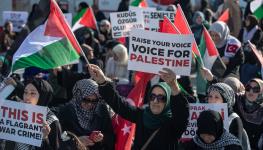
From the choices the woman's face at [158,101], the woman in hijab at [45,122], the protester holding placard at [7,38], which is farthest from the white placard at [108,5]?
the woman's face at [158,101]

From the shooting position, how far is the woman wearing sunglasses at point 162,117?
655 centimetres

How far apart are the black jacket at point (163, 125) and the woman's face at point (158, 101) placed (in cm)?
13

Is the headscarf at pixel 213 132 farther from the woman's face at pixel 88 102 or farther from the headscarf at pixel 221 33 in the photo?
the headscarf at pixel 221 33

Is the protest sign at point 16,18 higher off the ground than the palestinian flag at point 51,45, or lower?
lower

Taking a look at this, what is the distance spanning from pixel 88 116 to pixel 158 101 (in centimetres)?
94

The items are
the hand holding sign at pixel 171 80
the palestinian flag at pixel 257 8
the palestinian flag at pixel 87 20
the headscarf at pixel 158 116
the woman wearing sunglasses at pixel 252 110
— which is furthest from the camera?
the palestinian flag at pixel 257 8

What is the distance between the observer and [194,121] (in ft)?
25.7

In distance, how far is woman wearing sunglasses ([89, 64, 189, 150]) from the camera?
258 inches

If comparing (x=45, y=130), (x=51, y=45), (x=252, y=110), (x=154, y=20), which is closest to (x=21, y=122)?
(x=45, y=130)

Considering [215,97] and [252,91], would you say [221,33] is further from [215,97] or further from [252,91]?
[215,97]

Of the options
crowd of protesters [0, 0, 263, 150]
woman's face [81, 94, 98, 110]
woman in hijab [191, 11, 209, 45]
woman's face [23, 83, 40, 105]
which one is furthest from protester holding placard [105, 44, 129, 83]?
woman's face [23, 83, 40, 105]

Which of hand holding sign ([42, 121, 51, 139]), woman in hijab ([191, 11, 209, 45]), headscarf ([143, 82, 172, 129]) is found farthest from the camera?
woman in hijab ([191, 11, 209, 45])

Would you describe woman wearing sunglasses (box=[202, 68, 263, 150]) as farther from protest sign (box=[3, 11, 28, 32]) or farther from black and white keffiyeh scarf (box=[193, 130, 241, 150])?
protest sign (box=[3, 11, 28, 32])

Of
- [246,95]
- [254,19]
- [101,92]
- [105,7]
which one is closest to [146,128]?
[101,92]
